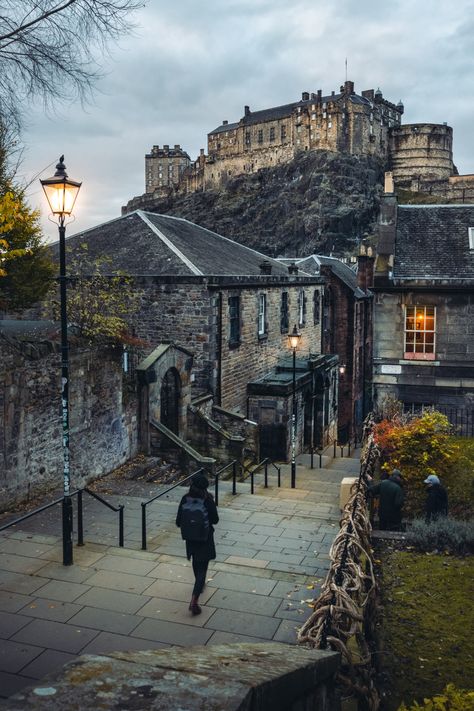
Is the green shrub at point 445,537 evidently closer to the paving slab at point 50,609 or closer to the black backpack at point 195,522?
the black backpack at point 195,522

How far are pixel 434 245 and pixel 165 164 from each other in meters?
129

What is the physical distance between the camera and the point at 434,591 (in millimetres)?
8242

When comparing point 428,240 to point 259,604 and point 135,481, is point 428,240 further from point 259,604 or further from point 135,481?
point 259,604

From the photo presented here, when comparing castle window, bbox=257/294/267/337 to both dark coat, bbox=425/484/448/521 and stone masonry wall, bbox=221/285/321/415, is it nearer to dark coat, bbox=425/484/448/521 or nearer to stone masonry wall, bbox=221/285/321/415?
stone masonry wall, bbox=221/285/321/415

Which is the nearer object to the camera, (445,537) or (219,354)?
(445,537)

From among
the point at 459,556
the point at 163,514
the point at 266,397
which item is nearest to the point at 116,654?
the point at 459,556

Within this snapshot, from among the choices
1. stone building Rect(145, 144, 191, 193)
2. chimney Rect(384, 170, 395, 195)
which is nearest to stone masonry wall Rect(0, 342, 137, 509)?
chimney Rect(384, 170, 395, 195)

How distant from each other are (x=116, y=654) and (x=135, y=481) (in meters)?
11.5

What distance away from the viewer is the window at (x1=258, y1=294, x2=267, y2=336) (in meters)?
25.7

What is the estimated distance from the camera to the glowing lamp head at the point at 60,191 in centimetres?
898

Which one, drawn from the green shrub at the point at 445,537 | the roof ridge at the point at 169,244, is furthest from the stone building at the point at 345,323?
the green shrub at the point at 445,537

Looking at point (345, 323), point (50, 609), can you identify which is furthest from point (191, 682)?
point (345, 323)

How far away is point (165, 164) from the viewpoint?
144 meters

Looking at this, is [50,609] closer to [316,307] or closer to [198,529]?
[198,529]
